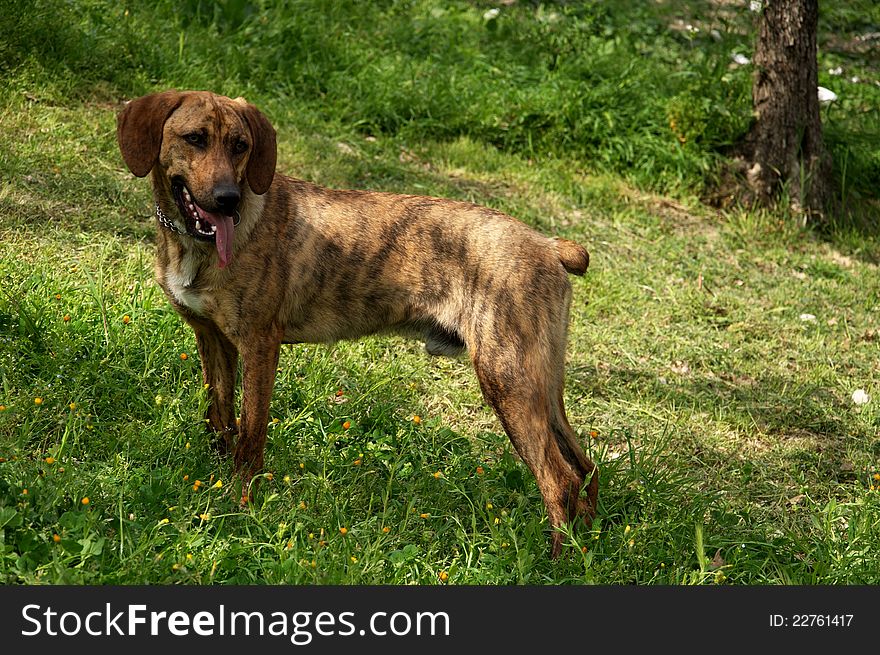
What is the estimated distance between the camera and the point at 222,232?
14.0ft

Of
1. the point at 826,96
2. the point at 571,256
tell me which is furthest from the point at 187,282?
the point at 826,96

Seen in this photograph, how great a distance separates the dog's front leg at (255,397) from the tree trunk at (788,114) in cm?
574

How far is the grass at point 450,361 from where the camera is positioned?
14.1ft

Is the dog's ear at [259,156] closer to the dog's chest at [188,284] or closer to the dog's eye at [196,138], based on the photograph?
the dog's eye at [196,138]

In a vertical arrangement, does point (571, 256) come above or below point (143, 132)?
below

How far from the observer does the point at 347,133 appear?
879 centimetres

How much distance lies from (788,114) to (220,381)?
591 centimetres

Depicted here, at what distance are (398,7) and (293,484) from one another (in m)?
7.09

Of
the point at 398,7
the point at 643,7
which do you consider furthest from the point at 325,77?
the point at 643,7

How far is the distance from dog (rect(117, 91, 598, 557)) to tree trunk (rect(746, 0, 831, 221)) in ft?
15.5

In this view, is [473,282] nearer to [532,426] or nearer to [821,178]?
[532,426]

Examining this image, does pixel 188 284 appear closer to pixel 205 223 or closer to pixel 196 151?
pixel 205 223

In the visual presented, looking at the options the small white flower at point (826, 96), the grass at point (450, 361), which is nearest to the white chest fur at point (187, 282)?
the grass at point (450, 361)

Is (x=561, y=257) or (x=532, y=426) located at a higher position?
(x=561, y=257)
